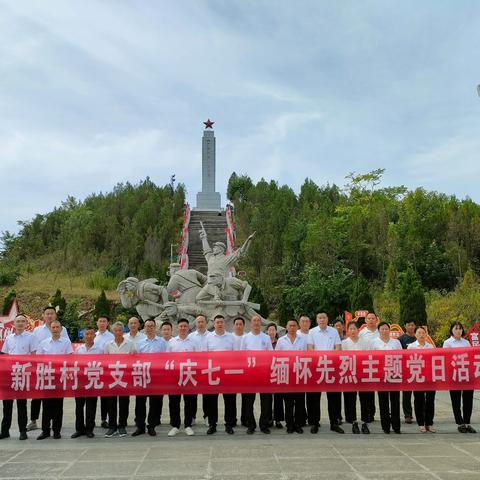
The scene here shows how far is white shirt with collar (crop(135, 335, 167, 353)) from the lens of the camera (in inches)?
270

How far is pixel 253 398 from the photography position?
671 centimetres

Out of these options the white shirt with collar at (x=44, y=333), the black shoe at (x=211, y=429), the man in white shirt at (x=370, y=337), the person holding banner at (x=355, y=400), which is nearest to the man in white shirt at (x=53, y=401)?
the white shirt with collar at (x=44, y=333)

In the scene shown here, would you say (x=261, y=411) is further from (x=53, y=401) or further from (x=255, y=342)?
(x=53, y=401)

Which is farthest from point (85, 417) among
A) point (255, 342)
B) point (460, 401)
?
point (460, 401)

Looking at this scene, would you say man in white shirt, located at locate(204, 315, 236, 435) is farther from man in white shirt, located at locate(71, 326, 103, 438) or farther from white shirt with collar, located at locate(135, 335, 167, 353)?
man in white shirt, located at locate(71, 326, 103, 438)

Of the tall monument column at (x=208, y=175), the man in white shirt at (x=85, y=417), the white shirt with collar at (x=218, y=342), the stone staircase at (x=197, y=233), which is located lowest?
the man in white shirt at (x=85, y=417)

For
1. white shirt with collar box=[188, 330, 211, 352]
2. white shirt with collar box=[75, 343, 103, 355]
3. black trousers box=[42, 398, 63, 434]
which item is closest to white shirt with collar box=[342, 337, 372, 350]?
white shirt with collar box=[188, 330, 211, 352]

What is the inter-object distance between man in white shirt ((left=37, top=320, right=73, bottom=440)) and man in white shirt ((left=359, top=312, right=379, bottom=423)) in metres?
3.58

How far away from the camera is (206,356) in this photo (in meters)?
6.71

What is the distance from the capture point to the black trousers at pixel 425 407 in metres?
6.63

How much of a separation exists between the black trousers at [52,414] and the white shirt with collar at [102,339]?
0.77 metres

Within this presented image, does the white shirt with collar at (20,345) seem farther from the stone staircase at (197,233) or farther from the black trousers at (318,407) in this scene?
the stone staircase at (197,233)

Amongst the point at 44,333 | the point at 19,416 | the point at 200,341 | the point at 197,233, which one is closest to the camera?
the point at 19,416

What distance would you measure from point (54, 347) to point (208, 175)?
99.7 ft
